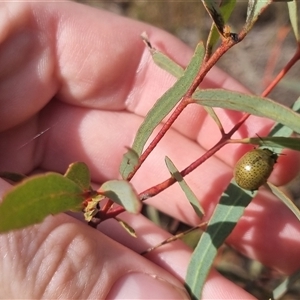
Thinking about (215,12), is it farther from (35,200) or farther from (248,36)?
(248,36)

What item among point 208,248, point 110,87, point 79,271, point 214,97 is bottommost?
point 79,271

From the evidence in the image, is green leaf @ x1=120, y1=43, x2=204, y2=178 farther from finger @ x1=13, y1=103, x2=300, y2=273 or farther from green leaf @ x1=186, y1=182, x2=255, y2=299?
finger @ x1=13, y1=103, x2=300, y2=273

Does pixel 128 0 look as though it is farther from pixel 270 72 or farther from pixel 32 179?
pixel 32 179

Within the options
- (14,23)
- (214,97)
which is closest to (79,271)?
(214,97)

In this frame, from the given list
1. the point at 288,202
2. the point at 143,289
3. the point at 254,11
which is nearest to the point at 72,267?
the point at 143,289

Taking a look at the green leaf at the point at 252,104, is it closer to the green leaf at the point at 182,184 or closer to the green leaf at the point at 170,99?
the green leaf at the point at 170,99
